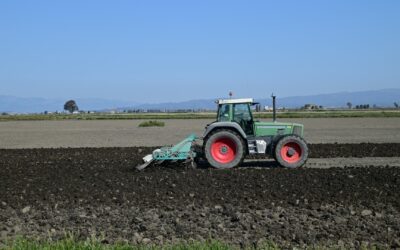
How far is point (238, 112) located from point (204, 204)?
6.34 meters

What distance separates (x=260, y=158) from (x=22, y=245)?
14.3 m

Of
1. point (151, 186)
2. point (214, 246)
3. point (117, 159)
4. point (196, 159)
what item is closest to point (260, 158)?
point (196, 159)

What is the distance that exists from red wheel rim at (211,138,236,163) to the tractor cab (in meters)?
0.76

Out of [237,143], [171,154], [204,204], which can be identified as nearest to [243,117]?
[237,143]

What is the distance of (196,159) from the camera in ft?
61.4

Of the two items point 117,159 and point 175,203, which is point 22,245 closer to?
point 175,203

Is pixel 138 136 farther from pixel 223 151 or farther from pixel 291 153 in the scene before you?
pixel 291 153

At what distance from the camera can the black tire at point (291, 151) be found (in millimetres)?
17156

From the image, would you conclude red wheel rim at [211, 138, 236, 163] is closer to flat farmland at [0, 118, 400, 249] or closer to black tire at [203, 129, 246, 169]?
black tire at [203, 129, 246, 169]

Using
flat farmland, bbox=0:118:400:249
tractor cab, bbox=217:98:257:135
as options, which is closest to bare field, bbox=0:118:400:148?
tractor cab, bbox=217:98:257:135

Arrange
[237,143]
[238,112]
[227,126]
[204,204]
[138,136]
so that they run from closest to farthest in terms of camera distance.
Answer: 1. [204,204]
2. [237,143]
3. [227,126]
4. [238,112]
5. [138,136]

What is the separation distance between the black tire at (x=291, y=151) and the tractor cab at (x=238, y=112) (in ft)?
3.26

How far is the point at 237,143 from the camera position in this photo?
17.0 m

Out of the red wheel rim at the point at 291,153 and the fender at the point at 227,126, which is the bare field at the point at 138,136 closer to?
the fender at the point at 227,126
